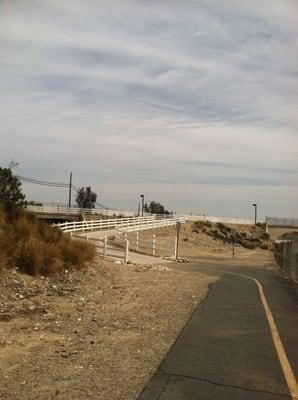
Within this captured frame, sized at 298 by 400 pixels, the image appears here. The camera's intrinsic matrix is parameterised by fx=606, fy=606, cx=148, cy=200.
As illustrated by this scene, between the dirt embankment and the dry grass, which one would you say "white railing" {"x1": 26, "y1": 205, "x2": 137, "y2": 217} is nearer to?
the dirt embankment

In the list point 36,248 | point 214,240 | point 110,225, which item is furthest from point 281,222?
point 36,248

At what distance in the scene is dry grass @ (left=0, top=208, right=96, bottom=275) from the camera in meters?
14.6

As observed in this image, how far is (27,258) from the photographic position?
14.8m

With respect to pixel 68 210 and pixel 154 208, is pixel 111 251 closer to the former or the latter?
pixel 68 210

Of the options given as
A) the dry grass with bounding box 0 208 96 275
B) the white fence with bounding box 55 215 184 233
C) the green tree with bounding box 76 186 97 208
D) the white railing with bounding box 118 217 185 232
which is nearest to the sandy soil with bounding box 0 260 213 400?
the dry grass with bounding box 0 208 96 275

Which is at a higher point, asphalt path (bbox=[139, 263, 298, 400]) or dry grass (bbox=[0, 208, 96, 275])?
dry grass (bbox=[0, 208, 96, 275])

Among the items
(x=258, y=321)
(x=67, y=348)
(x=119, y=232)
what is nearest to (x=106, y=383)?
(x=67, y=348)

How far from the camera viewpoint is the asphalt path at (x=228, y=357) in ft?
21.8

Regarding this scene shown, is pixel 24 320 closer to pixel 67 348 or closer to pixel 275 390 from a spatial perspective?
pixel 67 348

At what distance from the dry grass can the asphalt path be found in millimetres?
4346

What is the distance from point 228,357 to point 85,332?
2.58 meters

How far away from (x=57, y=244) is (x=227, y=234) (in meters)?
67.4

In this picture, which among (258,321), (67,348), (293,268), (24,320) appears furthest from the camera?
(293,268)

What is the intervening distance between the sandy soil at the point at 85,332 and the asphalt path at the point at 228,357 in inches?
10.4
